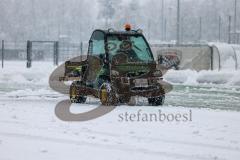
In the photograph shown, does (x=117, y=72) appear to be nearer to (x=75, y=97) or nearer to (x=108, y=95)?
(x=108, y=95)

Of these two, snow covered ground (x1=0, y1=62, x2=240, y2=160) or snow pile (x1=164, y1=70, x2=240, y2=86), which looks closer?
snow covered ground (x1=0, y1=62, x2=240, y2=160)

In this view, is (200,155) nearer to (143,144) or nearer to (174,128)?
(143,144)

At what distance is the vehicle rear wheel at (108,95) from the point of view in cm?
1248

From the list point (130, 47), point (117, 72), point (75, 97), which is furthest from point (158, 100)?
point (75, 97)

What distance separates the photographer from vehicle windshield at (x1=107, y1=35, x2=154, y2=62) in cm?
1314

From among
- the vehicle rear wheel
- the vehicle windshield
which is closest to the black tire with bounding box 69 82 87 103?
the vehicle rear wheel

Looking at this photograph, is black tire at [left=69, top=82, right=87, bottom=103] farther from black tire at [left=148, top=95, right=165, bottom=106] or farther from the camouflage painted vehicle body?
black tire at [left=148, top=95, right=165, bottom=106]

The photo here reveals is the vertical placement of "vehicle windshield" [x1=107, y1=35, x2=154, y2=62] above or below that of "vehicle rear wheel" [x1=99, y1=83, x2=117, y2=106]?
above

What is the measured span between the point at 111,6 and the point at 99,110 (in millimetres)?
82347

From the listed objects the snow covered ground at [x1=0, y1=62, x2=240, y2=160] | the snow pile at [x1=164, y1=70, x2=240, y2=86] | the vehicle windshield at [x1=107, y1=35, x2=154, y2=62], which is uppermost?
the vehicle windshield at [x1=107, y1=35, x2=154, y2=62]

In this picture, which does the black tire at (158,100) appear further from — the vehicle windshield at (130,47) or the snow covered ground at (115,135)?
the vehicle windshield at (130,47)

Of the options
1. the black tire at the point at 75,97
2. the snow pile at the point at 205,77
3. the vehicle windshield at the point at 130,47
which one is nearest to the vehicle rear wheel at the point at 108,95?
the vehicle windshield at the point at 130,47

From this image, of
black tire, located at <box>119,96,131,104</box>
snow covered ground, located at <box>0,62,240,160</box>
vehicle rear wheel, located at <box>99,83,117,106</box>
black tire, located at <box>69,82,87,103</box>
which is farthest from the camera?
black tire, located at <box>69,82,87,103</box>

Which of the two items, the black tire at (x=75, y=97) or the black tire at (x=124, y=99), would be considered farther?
the black tire at (x=75, y=97)
